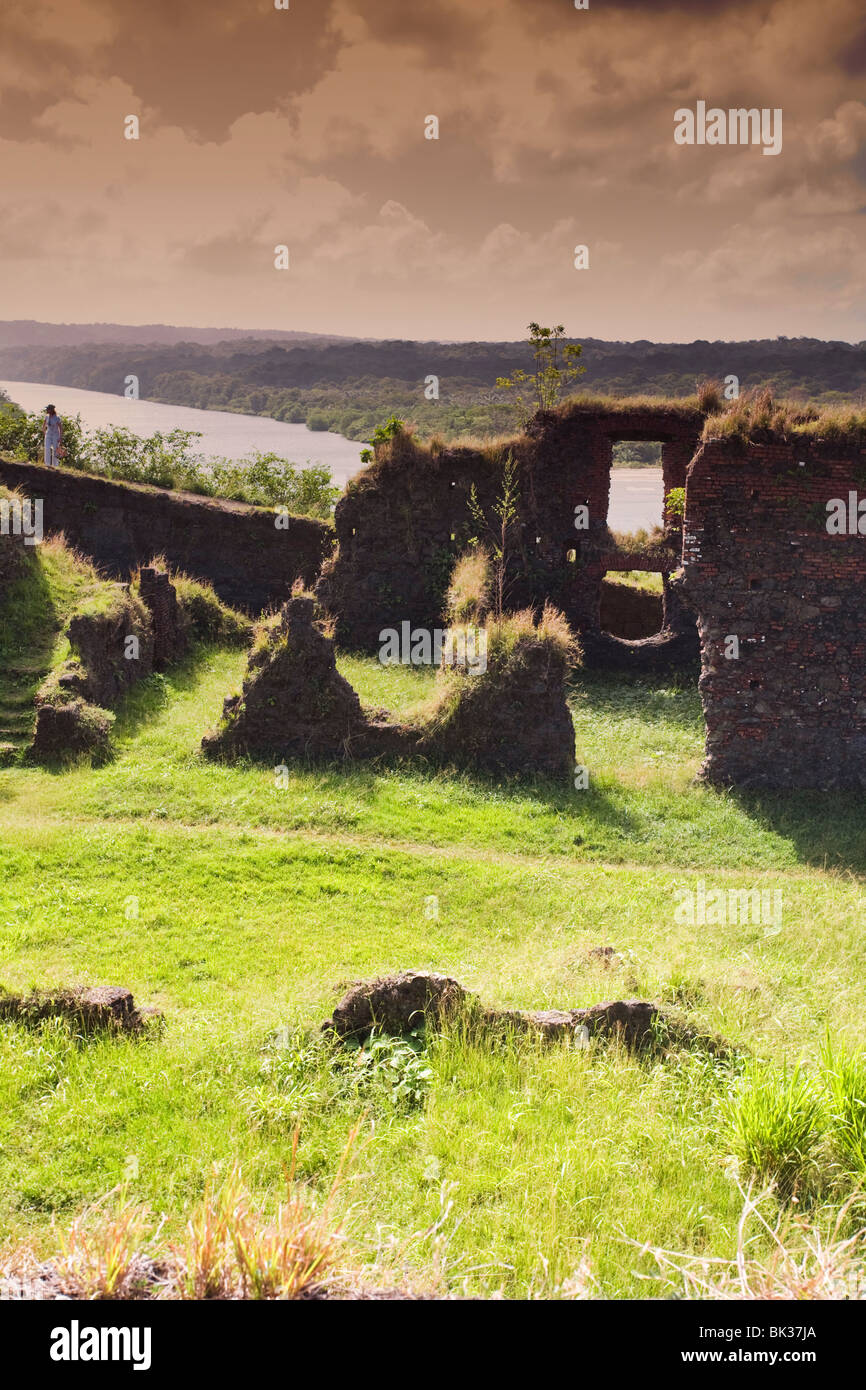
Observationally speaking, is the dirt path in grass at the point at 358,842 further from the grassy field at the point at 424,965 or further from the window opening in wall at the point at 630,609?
the window opening in wall at the point at 630,609

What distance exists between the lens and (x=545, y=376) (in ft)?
74.6

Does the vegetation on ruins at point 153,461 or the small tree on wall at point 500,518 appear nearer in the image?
the small tree on wall at point 500,518

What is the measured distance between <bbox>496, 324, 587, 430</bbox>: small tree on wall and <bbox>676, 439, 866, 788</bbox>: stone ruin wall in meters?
8.86

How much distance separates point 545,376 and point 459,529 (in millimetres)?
4107

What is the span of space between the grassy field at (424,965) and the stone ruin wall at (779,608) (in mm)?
801

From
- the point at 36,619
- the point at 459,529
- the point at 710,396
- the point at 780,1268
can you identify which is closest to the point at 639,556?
the point at 710,396

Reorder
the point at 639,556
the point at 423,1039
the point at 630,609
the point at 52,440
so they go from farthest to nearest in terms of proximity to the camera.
Answer: the point at 630,609, the point at 52,440, the point at 639,556, the point at 423,1039

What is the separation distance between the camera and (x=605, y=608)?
1032 inches

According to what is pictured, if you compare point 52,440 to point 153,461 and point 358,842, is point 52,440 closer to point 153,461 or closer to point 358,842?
point 153,461


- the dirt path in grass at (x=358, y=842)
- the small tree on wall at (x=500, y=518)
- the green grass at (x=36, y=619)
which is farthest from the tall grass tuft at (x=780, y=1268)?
the small tree on wall at (x=500, y=518)

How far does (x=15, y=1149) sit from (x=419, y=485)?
775 inches

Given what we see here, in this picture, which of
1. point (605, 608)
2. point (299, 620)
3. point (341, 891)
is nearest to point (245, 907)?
point (341, 891)

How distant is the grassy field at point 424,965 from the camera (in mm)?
3969
